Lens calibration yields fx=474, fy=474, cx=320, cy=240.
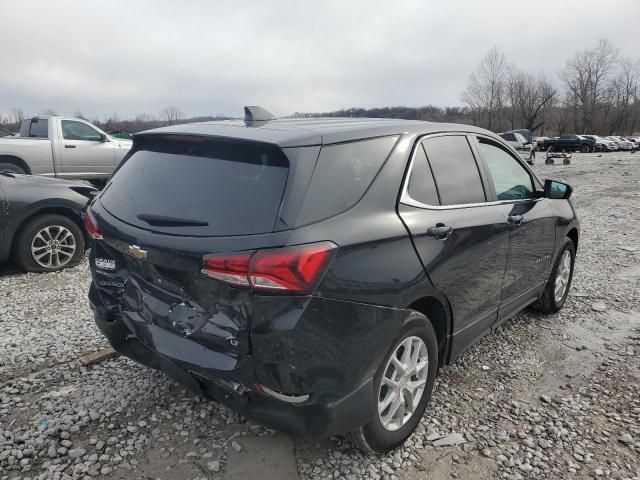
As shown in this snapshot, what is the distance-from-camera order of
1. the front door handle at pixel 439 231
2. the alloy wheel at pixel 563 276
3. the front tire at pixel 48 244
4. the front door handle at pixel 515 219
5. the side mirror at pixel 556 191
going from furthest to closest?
the front tire at pixel 48 244, the alloy wheel at pixel 563 276, the side mirror at pixel 556 191, the front door handle at pixel 515 219, the front door handle at pixel 439 231

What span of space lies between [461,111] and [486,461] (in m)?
74.5

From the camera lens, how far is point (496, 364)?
142 inches

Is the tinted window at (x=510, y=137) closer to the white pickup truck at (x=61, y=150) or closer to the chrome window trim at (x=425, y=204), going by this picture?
the white pickup truck at (x=61, y=150)

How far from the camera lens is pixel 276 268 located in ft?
6.43

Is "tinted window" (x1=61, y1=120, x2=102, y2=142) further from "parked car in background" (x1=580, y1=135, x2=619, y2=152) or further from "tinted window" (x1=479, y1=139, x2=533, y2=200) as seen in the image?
"parked car in background" (x1=580, y1=135, x2=619, y2=152)

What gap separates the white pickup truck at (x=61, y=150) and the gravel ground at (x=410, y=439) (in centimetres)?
703

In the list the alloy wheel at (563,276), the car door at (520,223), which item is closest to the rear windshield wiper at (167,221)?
the car door at (520,223)

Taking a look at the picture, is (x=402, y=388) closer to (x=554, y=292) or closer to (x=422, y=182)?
(x=422, y=182)

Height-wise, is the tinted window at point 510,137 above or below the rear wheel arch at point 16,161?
above

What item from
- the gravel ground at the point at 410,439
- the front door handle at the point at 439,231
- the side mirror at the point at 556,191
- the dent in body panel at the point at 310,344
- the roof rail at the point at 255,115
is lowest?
the gravel ground at the point at 410,439

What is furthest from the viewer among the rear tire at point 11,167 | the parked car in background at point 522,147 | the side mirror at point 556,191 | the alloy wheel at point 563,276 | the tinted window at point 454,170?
the parked car in background at point 522,147

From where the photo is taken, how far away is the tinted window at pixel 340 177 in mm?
2123

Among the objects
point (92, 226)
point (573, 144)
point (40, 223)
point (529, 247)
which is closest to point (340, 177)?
point (92, 226)

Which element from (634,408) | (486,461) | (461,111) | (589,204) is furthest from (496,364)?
(461,111)
